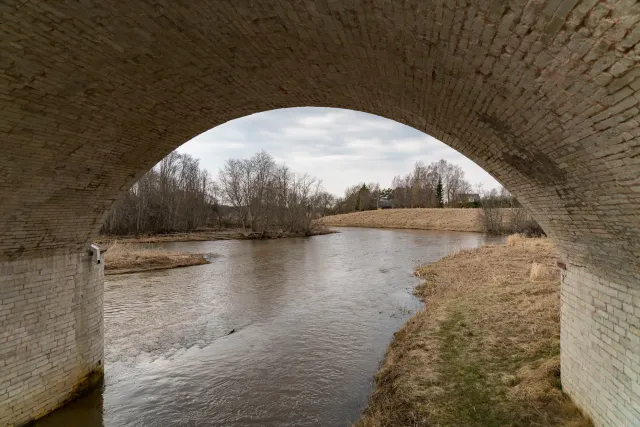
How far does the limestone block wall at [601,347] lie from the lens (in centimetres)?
402

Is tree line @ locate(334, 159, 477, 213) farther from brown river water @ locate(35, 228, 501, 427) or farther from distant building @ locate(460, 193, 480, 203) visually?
brown river water @ locate(35, 228, 501, 427)

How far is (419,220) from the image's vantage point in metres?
53.8

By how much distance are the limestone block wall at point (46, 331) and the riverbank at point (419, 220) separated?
1586 inches

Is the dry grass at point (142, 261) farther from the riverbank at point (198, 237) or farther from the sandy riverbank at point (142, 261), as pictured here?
the riverbank at point (198, 237)

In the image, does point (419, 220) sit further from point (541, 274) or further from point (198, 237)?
point (541, 274)

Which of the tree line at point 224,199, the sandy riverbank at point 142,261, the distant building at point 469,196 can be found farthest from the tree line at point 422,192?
the sandy riverbank at point 142,261

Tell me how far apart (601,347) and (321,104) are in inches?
208

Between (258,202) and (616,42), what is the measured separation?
139 ft

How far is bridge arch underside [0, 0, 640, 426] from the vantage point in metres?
2.67

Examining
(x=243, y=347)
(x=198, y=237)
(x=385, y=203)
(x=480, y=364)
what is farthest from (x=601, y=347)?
(x=385, y=203)

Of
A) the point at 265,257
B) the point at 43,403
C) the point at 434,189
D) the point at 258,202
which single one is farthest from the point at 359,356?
the point at 434,189

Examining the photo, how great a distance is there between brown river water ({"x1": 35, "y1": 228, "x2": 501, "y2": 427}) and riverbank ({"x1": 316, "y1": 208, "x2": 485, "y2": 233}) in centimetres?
2993

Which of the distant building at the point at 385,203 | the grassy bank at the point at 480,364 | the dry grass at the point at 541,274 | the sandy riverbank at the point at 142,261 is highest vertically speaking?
the distant building at the point at 385,203

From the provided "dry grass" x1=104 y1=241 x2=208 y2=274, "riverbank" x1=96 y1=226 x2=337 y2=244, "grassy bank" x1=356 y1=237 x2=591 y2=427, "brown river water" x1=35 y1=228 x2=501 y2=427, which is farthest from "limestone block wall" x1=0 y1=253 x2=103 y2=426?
"riverbank" x1=96 y1=226 x2=337 y2=244
